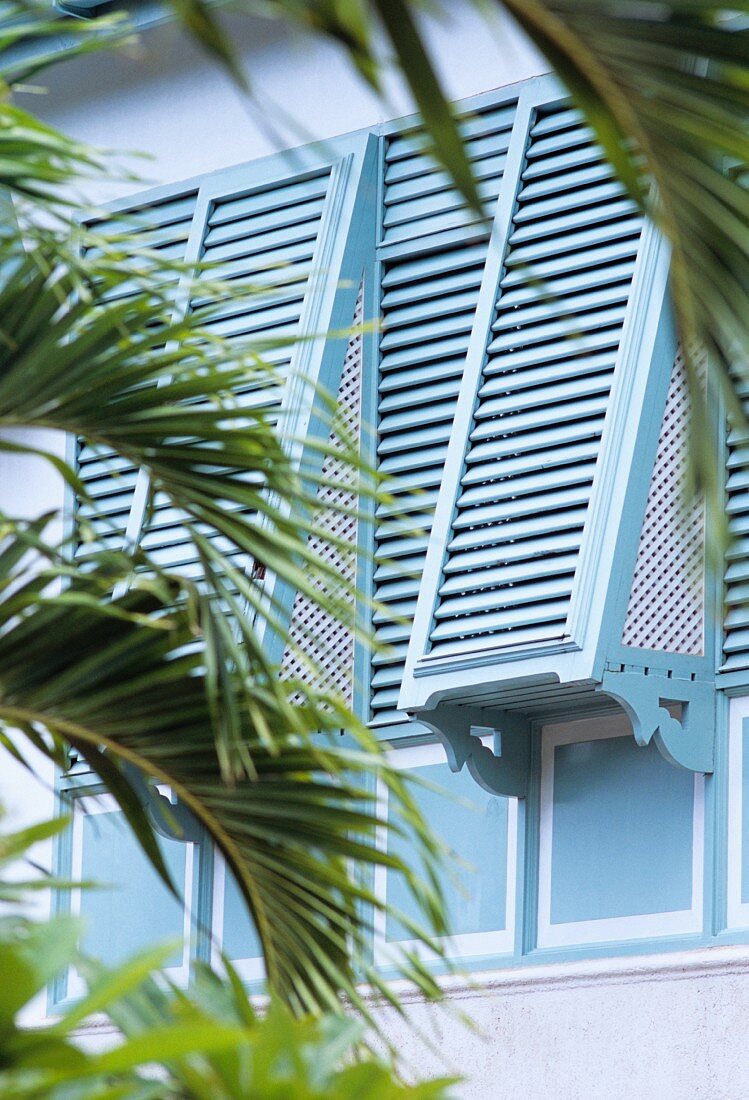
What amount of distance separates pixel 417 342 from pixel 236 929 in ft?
7.72

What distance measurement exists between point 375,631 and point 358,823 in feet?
15.0

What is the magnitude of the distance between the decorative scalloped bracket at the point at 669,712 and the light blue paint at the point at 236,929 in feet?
6.75

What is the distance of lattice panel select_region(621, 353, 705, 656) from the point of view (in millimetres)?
6180

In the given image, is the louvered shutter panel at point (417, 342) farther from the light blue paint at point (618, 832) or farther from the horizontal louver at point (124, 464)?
the horizontal louver at point (124, 464)

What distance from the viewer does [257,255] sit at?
311 inches

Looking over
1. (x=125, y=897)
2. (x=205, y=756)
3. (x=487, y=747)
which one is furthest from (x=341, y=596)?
(x=205, y=756)

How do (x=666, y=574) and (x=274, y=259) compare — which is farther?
(x=274, y=259)

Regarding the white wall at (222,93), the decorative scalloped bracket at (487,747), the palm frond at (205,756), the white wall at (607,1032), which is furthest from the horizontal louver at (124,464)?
the palm frond at (205,756)

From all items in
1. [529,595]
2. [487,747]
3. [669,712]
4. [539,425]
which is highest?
[539,425]

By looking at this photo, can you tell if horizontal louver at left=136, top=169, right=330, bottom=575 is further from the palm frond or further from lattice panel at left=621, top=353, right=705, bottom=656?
the palm frond

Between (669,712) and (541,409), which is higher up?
(541,409)

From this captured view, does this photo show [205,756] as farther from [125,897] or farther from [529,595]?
[125,897]

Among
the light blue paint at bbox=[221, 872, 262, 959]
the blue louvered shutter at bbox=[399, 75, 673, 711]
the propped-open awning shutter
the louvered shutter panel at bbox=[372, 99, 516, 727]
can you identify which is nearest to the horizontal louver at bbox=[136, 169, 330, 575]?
the propped-open awning shutter

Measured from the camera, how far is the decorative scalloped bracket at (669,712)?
6.08m
